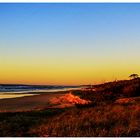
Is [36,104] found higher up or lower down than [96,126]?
higher up

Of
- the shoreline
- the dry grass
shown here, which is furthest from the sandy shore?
the dry grass

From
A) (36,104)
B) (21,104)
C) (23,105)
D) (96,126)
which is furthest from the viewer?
(36,104)

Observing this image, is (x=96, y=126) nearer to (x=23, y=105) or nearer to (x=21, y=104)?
(x=23, y=105)

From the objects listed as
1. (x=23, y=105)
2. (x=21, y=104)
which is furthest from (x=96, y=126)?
(x=21, y=104)

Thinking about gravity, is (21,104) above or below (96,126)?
above

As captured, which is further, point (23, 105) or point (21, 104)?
point (21, 104)

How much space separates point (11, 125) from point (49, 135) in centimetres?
202

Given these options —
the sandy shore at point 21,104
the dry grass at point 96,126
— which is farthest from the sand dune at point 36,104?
the dry grass at point 96,126

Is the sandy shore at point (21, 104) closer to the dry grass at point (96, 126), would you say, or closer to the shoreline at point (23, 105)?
the shoreline at point (23, 105)

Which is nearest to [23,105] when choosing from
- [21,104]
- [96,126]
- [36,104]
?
[21,104]

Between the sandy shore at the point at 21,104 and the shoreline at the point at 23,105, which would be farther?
the sandy shore at the point at 21,104

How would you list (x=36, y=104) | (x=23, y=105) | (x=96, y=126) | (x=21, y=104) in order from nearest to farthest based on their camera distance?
(x=96, y=126) < (x=23, y=105) < (x=21, y=104) < (x=36, y=104)

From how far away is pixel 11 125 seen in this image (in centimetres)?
1202

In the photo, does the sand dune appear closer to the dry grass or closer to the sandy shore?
the sandy shore
